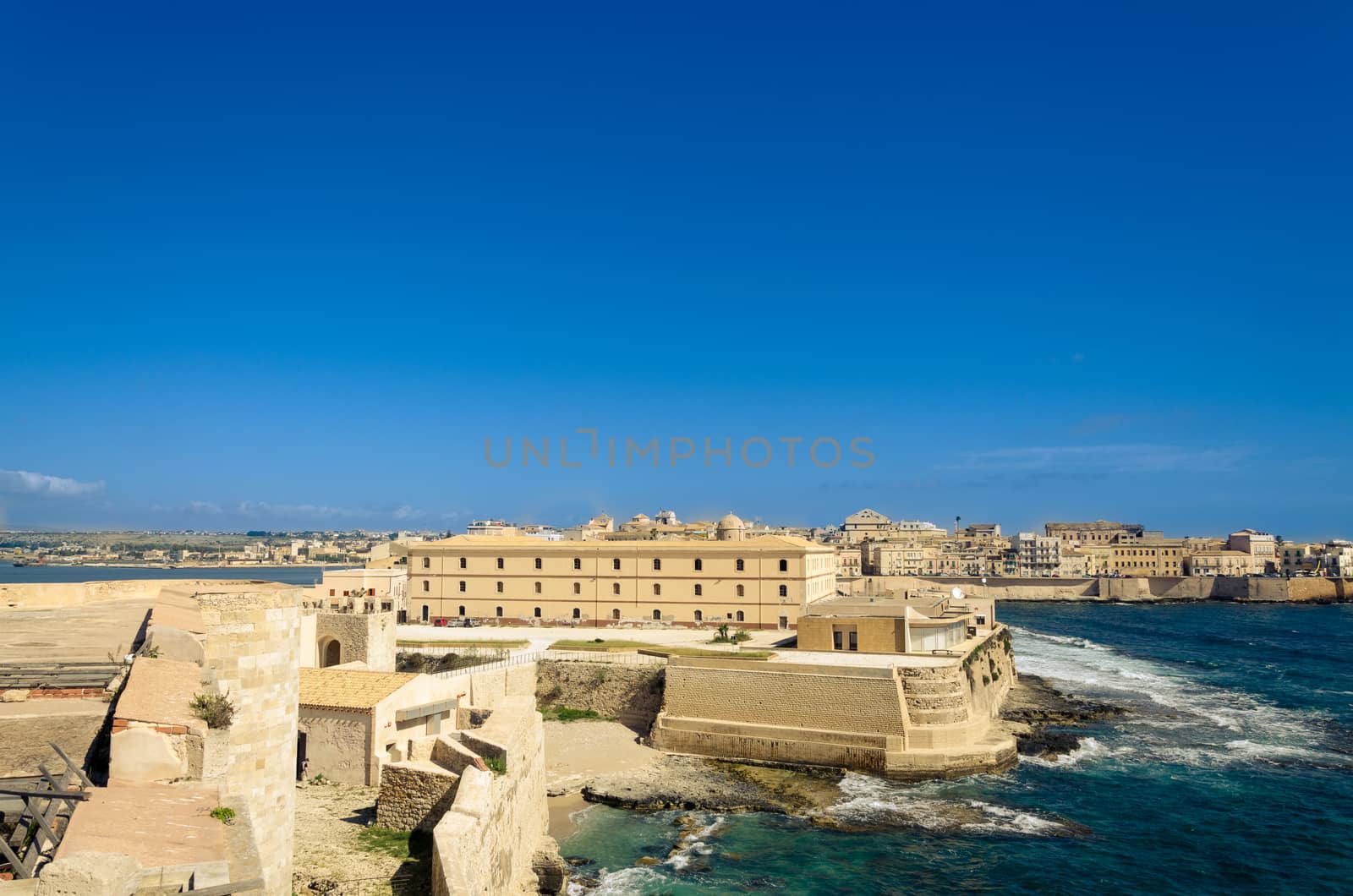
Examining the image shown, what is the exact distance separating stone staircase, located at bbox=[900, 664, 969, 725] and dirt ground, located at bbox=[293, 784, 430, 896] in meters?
18.3

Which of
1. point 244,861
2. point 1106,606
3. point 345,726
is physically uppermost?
point 244,861

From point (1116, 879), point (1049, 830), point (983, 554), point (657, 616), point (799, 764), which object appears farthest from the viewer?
point (983, 554)

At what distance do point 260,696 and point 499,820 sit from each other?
7.21 metres

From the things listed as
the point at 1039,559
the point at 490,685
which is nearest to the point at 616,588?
the point at 490,685

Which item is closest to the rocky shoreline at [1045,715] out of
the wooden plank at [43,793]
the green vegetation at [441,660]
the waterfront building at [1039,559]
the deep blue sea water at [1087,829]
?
the deep blue sea water at [1087,829]

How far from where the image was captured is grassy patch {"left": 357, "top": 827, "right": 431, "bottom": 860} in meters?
16.1

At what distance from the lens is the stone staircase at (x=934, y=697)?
30.0 m

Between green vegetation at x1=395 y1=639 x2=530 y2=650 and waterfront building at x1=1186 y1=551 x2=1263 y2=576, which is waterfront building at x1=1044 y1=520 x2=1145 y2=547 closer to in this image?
waterfront building at x1=1186 y1=551 x2=1263 y2=576

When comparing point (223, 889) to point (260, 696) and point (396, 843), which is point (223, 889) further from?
point (396, 843)

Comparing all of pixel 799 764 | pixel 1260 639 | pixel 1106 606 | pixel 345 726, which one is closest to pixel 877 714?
pixel 799 764

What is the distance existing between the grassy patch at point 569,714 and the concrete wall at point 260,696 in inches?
980

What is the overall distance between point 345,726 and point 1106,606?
368ft

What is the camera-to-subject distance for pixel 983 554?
153000 millimetres

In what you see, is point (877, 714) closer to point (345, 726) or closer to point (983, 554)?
point (345, 726)
